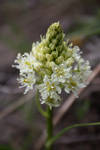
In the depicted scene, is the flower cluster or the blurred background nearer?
the flower cluster

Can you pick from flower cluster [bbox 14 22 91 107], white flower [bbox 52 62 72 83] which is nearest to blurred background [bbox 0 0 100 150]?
flower cluster [bbox 14 22 91 107]

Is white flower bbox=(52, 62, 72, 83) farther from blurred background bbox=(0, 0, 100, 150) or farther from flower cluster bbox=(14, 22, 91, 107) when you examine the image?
blurred background bbox=(0, 0, 100, 150)

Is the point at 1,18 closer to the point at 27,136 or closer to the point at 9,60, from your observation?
the point at 9,60

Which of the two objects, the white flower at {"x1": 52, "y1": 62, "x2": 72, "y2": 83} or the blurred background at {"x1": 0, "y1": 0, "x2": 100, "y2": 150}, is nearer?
the white flower at {"x1": 52, "y1": 62, "x2": 72, "y2": 83}

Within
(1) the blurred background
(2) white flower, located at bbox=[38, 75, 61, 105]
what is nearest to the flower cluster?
(2) white flower, located at bbox=[38, 75, 61, 105]

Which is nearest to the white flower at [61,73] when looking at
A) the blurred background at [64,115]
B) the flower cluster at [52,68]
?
the flower cluster at [52,68]

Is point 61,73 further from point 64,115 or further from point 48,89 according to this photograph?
point 64,115

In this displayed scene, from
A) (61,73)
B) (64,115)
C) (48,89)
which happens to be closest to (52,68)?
(61,73)

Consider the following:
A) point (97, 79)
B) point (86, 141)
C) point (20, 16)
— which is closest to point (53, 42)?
point (97, 79)

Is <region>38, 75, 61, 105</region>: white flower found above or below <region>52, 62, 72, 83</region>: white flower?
below

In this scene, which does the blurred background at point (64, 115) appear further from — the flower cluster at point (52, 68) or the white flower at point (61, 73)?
the white flower at point (61, 73)
